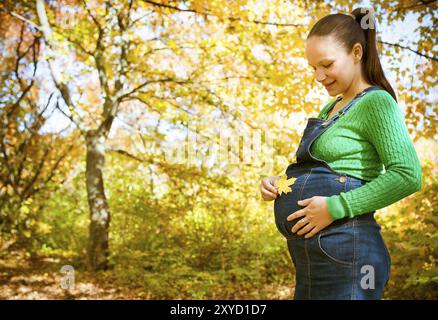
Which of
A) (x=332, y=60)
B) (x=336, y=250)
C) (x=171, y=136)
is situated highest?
(x=171, y=136)

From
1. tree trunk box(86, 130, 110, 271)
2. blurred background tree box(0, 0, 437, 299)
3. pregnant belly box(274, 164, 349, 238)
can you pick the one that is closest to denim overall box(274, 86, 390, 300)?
pregnant belly box(274, 164, 349, 238)

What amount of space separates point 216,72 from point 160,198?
2212mm

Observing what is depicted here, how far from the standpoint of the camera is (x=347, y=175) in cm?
121

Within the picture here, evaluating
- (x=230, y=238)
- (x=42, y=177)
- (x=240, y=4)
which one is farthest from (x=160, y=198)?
(x=240, y=4)

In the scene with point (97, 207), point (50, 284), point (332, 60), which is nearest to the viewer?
point (332, 60)

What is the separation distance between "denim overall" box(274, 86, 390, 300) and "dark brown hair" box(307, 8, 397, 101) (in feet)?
0.26

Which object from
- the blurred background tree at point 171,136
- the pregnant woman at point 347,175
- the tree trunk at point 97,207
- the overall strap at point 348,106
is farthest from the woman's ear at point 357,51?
the tree trunk at point 97,207

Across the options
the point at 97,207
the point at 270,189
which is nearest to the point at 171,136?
the point at 97,207

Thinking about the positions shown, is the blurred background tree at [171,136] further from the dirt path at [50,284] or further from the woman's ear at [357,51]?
the woman's ear at [357,51]

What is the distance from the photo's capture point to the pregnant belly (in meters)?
1.20

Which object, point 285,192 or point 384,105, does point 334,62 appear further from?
point 285,192

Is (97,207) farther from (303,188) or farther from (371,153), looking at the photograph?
→ (371,153)

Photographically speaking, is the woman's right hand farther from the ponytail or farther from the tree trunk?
the tree trunk

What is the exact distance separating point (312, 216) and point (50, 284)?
5740mm
